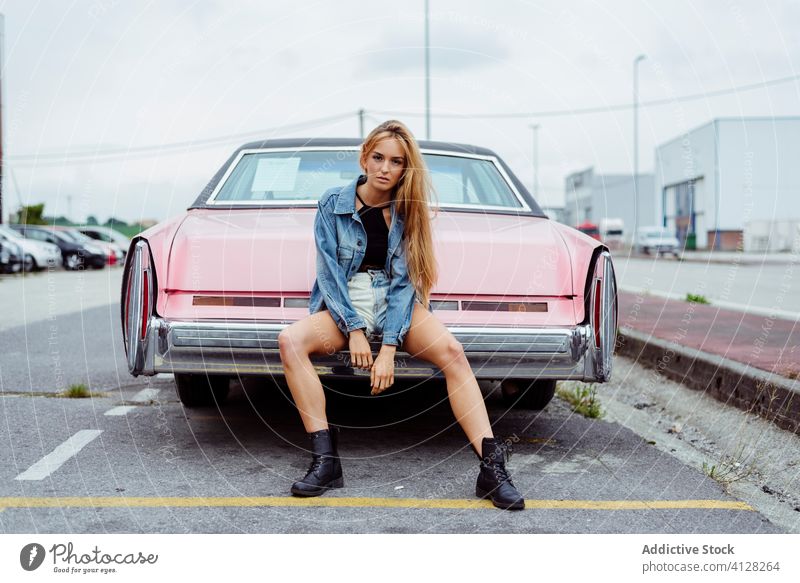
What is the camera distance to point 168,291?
155 inches

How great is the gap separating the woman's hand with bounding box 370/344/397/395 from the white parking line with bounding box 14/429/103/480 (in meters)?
1.49

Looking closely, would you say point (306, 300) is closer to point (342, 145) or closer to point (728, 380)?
point (342, 145)

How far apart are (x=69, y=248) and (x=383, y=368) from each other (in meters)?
27.8

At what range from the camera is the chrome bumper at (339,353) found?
384cm

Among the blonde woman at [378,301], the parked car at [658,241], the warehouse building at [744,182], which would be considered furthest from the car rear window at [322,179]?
the warehouse building at [744,182]

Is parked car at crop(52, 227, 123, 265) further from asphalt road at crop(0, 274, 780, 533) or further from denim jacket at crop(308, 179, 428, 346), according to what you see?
denim jacket at crop(308, 179, 428, 346)

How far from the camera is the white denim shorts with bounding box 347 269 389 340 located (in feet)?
12.5

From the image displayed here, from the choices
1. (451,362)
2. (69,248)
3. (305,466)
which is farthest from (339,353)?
(69,248)

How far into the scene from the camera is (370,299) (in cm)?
381

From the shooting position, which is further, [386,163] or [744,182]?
[744,182]

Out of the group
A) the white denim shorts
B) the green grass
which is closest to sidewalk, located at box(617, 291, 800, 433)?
the green grass

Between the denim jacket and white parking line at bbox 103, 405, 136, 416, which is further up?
the denim jacket

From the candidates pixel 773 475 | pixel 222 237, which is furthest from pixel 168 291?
pixel 773 475

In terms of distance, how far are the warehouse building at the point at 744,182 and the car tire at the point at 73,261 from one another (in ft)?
94.5
